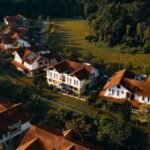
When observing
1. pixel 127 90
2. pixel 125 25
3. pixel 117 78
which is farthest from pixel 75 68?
pixel 125 25

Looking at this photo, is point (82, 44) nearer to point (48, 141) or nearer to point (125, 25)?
point (125, 25)

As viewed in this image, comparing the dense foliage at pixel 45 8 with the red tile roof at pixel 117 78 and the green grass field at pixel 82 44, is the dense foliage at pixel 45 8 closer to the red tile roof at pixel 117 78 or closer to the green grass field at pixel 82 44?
the green grass field at pixel 82 44

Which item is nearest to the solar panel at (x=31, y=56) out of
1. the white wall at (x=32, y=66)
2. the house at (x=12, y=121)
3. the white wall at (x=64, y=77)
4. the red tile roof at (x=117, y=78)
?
the white wall at (x=32, y=66)

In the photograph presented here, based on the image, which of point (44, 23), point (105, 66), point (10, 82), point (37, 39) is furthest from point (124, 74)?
point (44, 23)

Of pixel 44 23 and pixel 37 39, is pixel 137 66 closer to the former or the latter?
pixel 37 39

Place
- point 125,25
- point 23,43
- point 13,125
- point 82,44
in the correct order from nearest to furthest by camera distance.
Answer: point 13,125
point 23,43
point 125,25
point 82,44

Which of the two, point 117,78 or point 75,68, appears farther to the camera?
point 75,68

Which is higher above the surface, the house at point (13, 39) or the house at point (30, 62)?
the house at point (13, 39)
